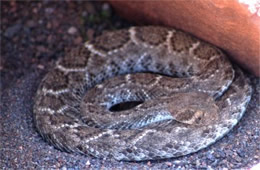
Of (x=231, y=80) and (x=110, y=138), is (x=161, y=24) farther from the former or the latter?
(x=110, y=138)

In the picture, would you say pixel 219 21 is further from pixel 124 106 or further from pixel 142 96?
pixel 124 106

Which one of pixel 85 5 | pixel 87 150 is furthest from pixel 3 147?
pixel 85 5

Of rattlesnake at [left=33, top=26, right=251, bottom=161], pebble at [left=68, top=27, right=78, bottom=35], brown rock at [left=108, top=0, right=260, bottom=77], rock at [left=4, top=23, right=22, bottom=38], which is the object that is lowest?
rock at [left=4, top=23, right=22, bottom=38]

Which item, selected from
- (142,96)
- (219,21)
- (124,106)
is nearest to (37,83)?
(124,106)

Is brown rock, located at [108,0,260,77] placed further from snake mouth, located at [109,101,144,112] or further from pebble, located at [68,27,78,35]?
snake mouth, located at [109,101,144,112]

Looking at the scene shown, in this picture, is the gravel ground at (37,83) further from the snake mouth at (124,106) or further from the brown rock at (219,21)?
the snake mouth at (124,106)

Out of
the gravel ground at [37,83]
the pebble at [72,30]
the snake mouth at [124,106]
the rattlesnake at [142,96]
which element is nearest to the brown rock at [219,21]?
the rattlesnake at [142,96]

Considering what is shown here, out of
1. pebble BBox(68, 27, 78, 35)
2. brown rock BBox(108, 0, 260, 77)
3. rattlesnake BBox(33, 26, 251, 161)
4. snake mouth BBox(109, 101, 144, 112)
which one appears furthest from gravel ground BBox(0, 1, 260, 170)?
snake mouth BBox(109, 101, 144, 112)
